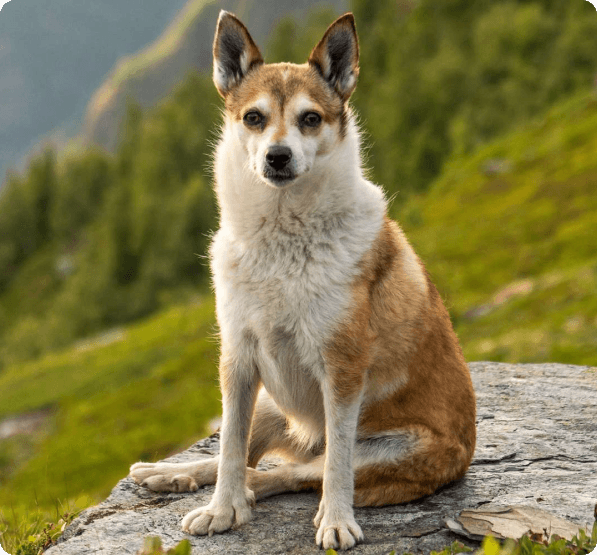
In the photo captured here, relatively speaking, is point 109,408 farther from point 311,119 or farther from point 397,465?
point 311,119

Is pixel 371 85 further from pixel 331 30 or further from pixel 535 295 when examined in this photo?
pixel 331 30

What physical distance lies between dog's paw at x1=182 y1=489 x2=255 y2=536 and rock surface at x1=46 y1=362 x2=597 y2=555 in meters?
→ 0.06

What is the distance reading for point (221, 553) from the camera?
5.05 meters

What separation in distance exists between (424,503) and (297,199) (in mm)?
2657

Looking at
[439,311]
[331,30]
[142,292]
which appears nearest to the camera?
[331,30]

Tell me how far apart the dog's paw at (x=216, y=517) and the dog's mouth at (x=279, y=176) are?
251 centimetres

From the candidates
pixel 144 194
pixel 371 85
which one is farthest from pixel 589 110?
pixel 144 194

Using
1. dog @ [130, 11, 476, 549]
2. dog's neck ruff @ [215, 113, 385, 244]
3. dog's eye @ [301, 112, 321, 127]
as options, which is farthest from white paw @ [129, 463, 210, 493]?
dog's eye @ [301, 112, 321, 127]

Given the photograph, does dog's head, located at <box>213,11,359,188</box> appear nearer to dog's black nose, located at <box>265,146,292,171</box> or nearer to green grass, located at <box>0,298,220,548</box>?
dog's black nose, located at <box>265,146,292,171</box>

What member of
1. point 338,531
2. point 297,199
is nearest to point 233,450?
point 338,531

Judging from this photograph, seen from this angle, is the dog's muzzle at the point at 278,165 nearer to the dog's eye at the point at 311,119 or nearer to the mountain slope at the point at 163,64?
the dog's eye at the point at 311,119

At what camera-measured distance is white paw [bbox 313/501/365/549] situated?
16.3 ft

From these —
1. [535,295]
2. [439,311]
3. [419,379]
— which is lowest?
[419,379]

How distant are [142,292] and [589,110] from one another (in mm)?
39698
